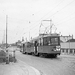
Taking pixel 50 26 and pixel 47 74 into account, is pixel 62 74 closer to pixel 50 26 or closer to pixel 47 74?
pixel 47 74

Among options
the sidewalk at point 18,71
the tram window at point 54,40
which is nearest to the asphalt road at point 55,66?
the sidewalk at point 18,71

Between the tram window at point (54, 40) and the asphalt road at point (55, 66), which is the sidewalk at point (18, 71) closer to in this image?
the asphalt road at point (55, 66)

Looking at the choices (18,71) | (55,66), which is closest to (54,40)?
(55,66)

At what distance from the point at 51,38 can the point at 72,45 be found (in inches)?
1396

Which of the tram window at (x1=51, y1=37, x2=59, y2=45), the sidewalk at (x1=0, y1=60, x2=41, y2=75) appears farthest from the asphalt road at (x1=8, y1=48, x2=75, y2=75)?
the tram window at (x1=51, y1=37, x2=59, y2=45)

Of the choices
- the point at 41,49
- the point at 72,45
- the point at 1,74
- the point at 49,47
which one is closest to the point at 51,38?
the point at 49,47

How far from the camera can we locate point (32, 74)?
11758 millimetres

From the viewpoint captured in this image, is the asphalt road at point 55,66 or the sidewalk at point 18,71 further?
the asphalt road at point 55,66

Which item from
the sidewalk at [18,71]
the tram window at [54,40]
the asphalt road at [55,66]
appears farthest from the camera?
the tram window at [54,40]

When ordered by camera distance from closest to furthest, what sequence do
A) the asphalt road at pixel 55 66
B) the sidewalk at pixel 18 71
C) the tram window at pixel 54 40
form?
the sidewalk at pixel 18 71
the asphalt road at pixel 55 66
the tram window at pixel 54 40

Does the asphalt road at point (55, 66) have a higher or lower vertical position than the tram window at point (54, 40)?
lower

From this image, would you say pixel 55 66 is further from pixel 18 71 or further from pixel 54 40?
pixel 54 40

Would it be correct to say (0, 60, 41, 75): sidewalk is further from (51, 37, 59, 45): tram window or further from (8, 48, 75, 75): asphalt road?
(51, 37, 59, 45): tram window

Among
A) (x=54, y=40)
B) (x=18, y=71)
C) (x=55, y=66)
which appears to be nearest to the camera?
(x=18, y=71)
